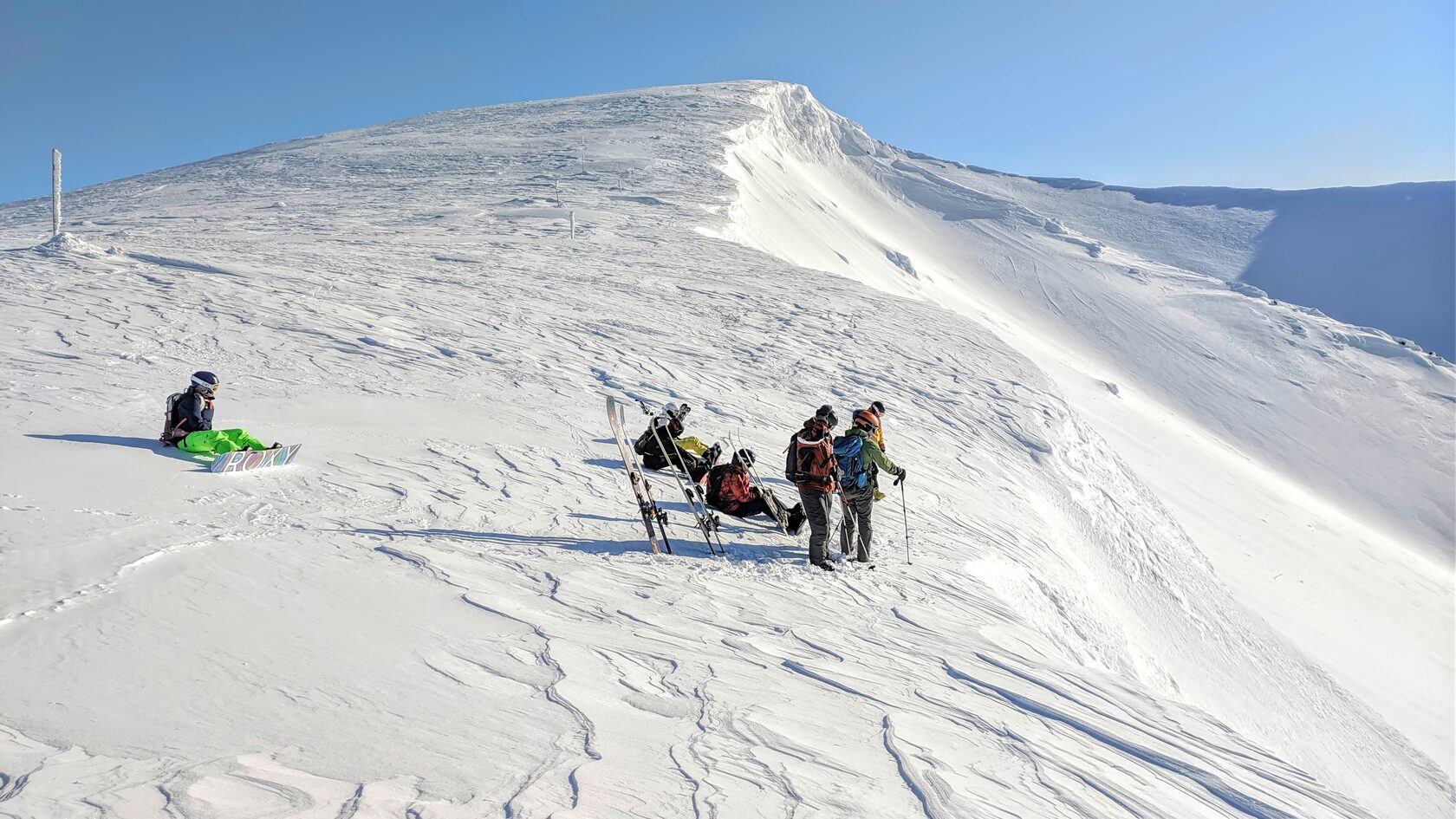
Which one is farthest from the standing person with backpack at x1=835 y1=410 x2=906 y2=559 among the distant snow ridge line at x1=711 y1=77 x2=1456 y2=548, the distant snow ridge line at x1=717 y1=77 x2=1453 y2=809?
the distant snow ridge line at x1=711 y1=77 x2=1456 y2=548

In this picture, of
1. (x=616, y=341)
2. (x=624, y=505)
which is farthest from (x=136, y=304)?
(x=624, y=505)

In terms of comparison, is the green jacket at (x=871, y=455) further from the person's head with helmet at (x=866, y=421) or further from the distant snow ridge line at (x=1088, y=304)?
the distant snow ridge line at (x=1088, y=304)

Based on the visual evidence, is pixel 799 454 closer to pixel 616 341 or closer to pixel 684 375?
pixel 684 375

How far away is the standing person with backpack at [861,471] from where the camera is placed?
284 inches

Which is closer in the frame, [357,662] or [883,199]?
[357,662]

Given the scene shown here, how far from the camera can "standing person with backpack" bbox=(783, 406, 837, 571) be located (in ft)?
23.1

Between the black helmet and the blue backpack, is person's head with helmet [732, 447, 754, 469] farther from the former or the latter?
the black helmet

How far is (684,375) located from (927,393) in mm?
5102

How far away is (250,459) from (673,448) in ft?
13.6

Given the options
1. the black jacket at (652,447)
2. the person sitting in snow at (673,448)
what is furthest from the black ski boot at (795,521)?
the black jacket at (652,447)

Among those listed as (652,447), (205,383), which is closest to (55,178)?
(205,383)

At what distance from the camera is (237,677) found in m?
3.94

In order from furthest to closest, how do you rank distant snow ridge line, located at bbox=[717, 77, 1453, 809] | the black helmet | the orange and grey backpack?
distant snow ridge line, located at bbox=[717, 77, 1453, 809] < the black helmet < the orange and grey backpack

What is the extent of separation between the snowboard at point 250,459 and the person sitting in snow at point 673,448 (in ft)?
11.8
